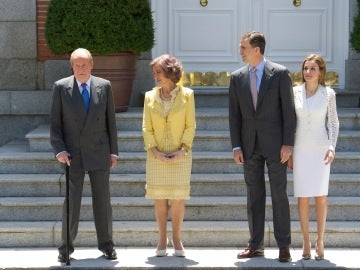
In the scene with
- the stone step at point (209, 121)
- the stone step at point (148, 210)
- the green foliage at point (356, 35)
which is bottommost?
the stone step at point (148, 210)

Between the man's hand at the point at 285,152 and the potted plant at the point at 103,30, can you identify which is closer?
the man's hand at the point at 285,152

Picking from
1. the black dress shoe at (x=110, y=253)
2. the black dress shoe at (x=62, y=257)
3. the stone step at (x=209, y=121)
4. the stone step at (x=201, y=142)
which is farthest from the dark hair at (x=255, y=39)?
the black dress shoe at (x=62, y=257)

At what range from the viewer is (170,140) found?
24.1 feet

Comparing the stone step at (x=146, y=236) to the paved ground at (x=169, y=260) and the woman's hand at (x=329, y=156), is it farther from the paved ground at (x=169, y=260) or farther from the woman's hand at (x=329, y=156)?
the woman's hand at (x=329, y=156)

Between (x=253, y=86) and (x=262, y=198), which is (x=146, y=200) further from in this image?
(x=253, y=86)

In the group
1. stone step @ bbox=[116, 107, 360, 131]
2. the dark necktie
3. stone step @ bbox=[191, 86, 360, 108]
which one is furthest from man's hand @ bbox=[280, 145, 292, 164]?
stone step @ bbox=[191, 86, 360, 108]

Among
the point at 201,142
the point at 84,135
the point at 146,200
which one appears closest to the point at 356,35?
the point at 201,142

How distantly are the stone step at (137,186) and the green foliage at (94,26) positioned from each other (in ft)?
4.83

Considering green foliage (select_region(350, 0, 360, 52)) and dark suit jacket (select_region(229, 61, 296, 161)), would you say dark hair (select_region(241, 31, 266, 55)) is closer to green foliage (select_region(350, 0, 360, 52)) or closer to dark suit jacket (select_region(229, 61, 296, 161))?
dark suit jacket (select_region(229, 61, 296, 161))

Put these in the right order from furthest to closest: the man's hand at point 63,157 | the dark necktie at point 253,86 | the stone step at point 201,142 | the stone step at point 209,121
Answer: the stone step at point 209,121 → the stone step at point 201,142 → the dark necktie at point 253,86 → the man's hand at point 63,157

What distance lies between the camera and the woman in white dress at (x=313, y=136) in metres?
7.24

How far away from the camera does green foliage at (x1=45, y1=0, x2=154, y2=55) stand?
9.08 meters

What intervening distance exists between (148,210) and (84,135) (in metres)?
1.27

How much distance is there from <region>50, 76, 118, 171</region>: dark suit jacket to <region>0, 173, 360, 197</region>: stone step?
3.81ft
